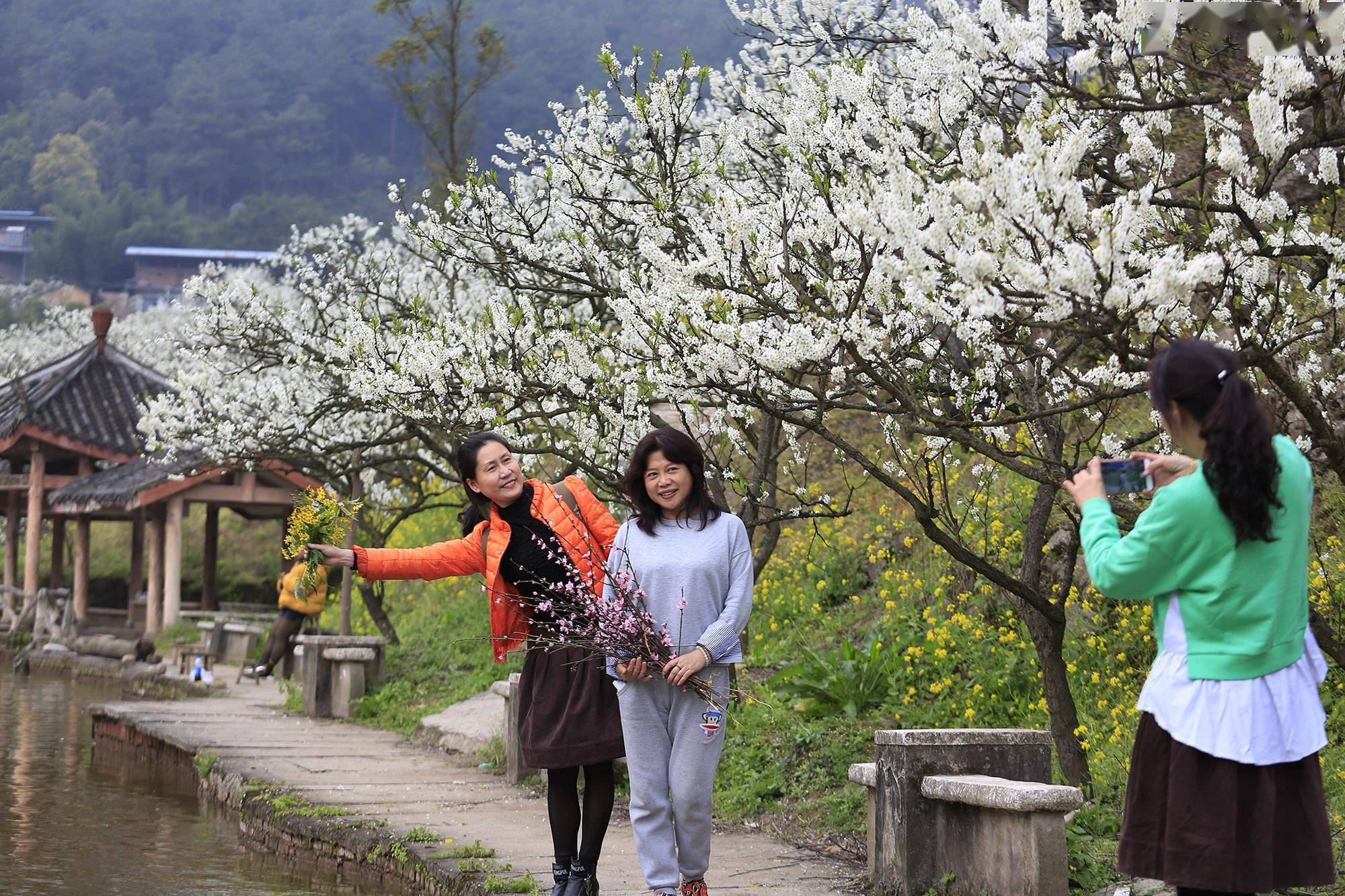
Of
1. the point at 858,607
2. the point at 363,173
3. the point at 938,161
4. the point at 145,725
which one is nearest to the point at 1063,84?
the point at 938,161

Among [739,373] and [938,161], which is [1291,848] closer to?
[739,373]

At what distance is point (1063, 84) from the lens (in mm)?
4691

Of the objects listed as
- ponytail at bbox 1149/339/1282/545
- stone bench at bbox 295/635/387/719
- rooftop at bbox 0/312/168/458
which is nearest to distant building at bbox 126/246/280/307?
rooftop at bbox 0/312/168/458

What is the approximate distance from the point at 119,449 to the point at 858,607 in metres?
16.9

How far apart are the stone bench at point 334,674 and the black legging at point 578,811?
8010 mm

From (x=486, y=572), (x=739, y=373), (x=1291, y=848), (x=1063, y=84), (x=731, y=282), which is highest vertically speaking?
(x=1063, y=84)

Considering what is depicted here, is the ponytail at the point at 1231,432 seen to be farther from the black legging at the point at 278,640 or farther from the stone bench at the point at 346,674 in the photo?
the black legging at the point at 278,640

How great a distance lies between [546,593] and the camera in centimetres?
520

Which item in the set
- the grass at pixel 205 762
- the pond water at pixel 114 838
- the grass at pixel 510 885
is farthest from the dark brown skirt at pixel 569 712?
the grass at pixel 205 762

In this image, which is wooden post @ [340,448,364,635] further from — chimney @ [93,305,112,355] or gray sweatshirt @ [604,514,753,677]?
chimney @ [93,305,112,355]

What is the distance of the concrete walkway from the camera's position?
5.94 meters

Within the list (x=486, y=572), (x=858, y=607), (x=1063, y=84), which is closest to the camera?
(x=1063, y=84)

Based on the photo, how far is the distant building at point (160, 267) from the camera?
8894cm

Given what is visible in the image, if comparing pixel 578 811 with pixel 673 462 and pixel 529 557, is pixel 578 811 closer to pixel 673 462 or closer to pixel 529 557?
pixel 529 557
